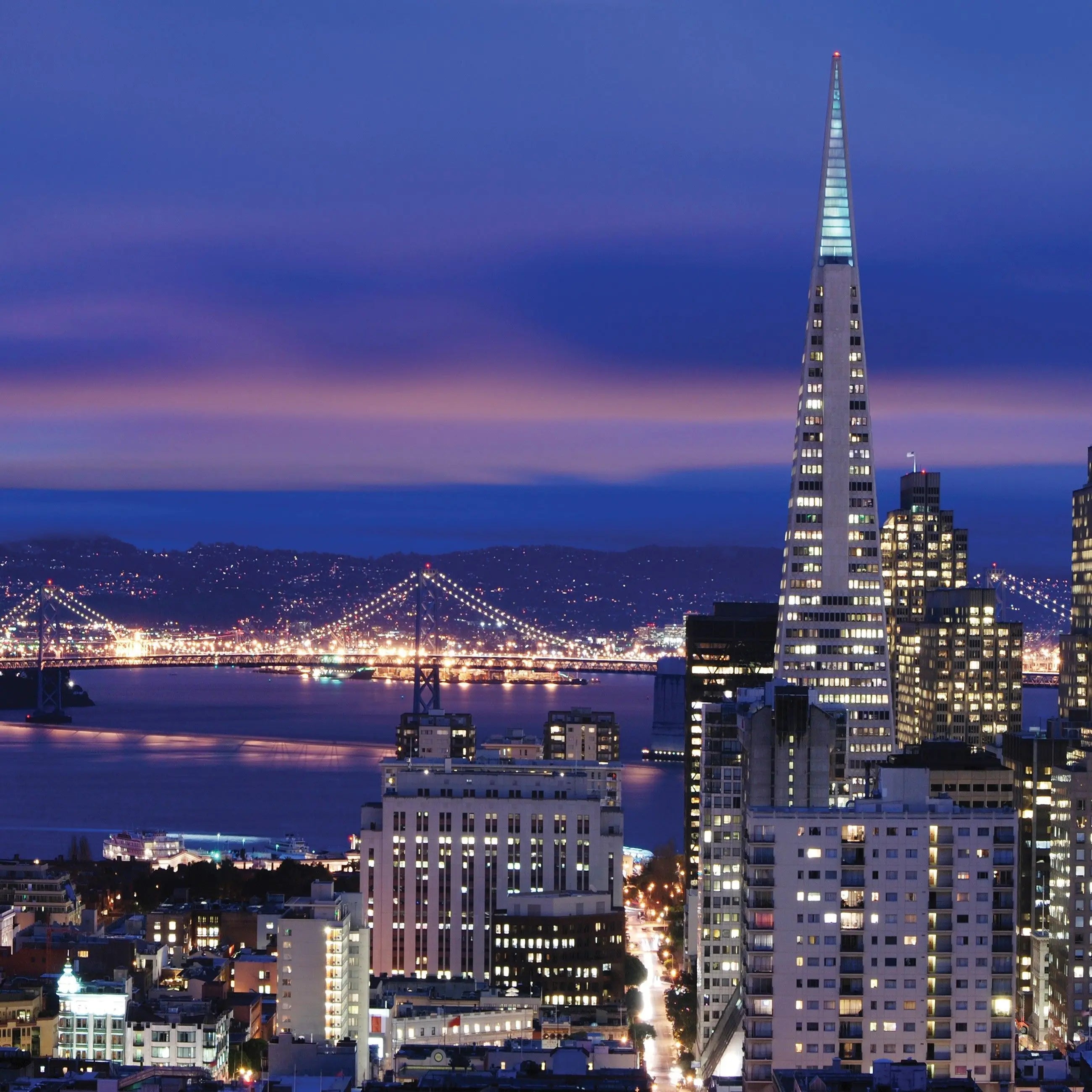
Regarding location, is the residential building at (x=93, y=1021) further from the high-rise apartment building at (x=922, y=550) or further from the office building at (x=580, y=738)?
the high-rise apartment building at (x=922, y=550)

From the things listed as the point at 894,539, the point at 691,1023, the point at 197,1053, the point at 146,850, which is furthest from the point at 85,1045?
the point at 894,539

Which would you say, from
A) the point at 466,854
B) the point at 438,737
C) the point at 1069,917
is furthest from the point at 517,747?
the point at 1069,917

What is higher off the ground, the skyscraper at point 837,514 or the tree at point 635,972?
the skyscraper at point 837,514

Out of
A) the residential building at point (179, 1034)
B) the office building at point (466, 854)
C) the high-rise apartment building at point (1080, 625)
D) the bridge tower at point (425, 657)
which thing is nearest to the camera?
the residential building at point (179, 1034)

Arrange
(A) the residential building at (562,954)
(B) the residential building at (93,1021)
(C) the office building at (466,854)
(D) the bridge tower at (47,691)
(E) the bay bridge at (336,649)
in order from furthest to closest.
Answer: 1. (D) the bridge tower at (47,691)
2. (E) the bay bridge at (336,649)
3. (C) the office building at (466,854)
4. (A) the residential building at (562,954)
5. (B) the residential building at (93,1021)

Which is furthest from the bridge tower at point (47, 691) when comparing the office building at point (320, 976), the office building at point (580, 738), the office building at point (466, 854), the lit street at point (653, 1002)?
the office building at point (320, 976)

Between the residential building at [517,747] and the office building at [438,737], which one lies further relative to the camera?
the office building at [438,737]

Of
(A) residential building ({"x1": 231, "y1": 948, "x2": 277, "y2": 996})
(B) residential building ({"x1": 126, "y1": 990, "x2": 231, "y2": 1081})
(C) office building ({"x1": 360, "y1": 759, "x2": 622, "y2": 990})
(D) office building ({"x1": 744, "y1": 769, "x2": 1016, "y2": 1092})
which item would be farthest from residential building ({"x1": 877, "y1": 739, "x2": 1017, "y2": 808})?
(A) residential building ({"x1": 231, "y1": 948, "x2": 277, "y2": 996})
